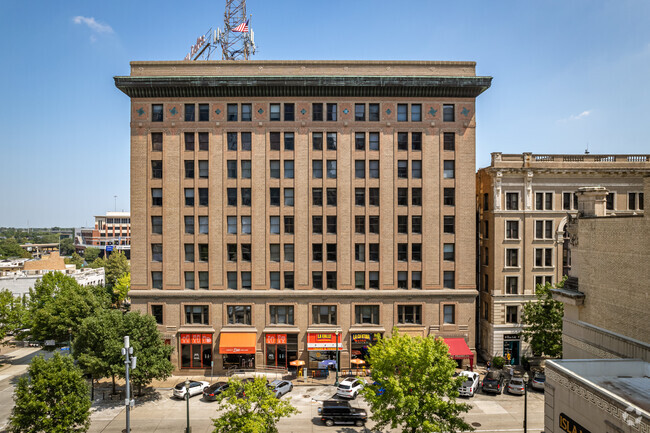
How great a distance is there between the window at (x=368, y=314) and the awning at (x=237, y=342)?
1072 cm

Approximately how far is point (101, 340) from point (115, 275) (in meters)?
66.7

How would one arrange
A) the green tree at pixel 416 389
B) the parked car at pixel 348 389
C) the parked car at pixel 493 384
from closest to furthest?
the green tree at pixel 416 389 < the parked car at pixel 348 389 < the parked car at pixel 493 384

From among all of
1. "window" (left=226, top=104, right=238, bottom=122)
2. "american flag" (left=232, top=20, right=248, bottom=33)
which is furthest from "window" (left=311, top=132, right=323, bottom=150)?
"american flag" (left=232, top=20, right=248, bottom=33)

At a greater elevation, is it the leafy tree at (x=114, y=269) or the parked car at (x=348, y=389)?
the leafy tree at (x=114, y=269)

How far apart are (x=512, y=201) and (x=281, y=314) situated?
2723 centimetres

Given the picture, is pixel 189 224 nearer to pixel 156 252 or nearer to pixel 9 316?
pixel 156 252

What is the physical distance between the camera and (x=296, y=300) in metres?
37.7

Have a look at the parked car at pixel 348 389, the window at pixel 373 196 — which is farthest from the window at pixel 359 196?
the parked car at pixel 348 389

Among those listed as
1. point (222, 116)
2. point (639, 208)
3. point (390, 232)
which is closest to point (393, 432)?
point (390, 232)

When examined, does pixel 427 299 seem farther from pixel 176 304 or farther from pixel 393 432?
pixel 176 304

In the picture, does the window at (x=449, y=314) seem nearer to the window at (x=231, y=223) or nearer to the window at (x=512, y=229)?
the window at (x=512, y=229)

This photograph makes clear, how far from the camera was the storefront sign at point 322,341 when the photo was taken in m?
36.8

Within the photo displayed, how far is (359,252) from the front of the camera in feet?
126

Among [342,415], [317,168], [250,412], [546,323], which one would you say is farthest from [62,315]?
[546,323]
